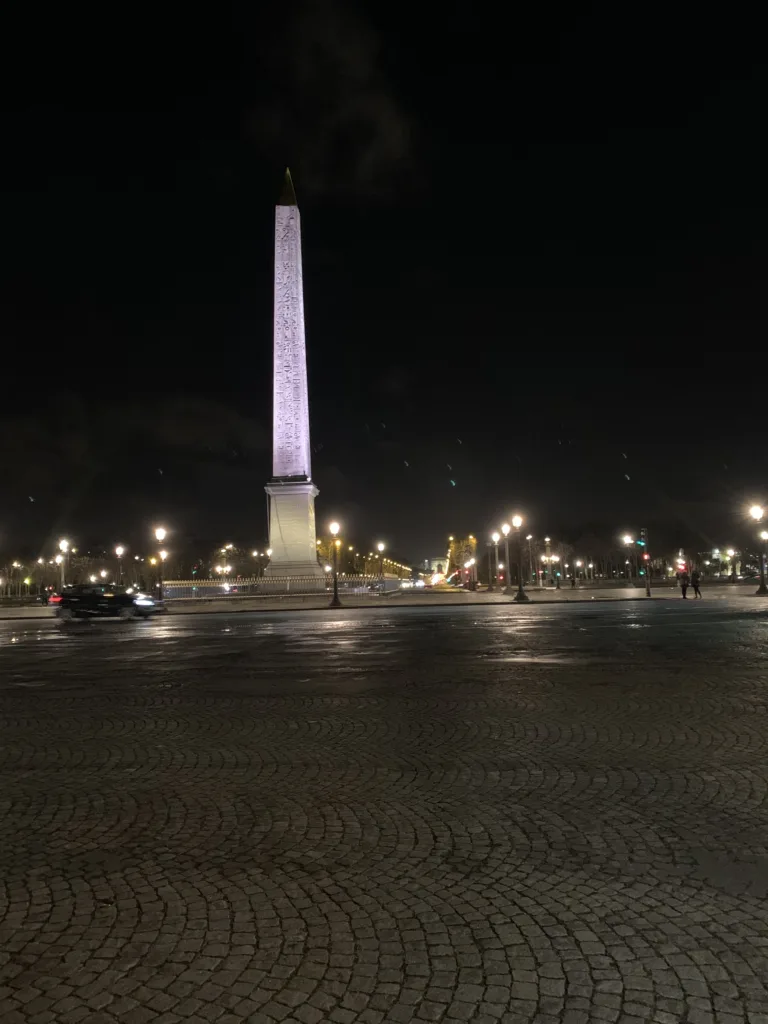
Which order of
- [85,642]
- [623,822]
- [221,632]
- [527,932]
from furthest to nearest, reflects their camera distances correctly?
[221,632]
[85,642]
[623,822]
[527,932]

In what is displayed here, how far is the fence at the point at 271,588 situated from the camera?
51.8m

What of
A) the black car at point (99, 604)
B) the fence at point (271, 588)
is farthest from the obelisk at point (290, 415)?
the black car at point (99, 604)

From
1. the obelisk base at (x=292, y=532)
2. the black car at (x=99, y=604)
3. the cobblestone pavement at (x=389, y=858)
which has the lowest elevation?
the cobblestone pavement at (x=389, y=858)

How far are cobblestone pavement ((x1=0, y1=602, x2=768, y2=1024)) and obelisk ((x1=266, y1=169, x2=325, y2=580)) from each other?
39.3 metres

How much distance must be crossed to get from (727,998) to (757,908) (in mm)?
833

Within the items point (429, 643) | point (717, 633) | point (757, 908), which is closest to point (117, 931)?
point (757, 908)

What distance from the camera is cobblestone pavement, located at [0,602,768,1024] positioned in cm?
288

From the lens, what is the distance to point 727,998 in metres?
2.79

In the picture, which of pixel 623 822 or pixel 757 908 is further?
pixel 623 822

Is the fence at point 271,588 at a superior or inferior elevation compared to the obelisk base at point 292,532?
inferior

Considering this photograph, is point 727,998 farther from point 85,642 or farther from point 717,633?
point 85,642

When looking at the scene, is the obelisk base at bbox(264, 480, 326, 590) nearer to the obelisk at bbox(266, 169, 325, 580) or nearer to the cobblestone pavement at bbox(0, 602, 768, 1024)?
the obelisk at bbox(266, 169, 325, 580)

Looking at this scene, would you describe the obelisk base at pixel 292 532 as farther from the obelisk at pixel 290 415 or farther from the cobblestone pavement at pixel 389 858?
the cobblestone pavement at pixel 389 858

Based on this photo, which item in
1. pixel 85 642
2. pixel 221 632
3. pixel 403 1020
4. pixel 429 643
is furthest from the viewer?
pixel 221 632
